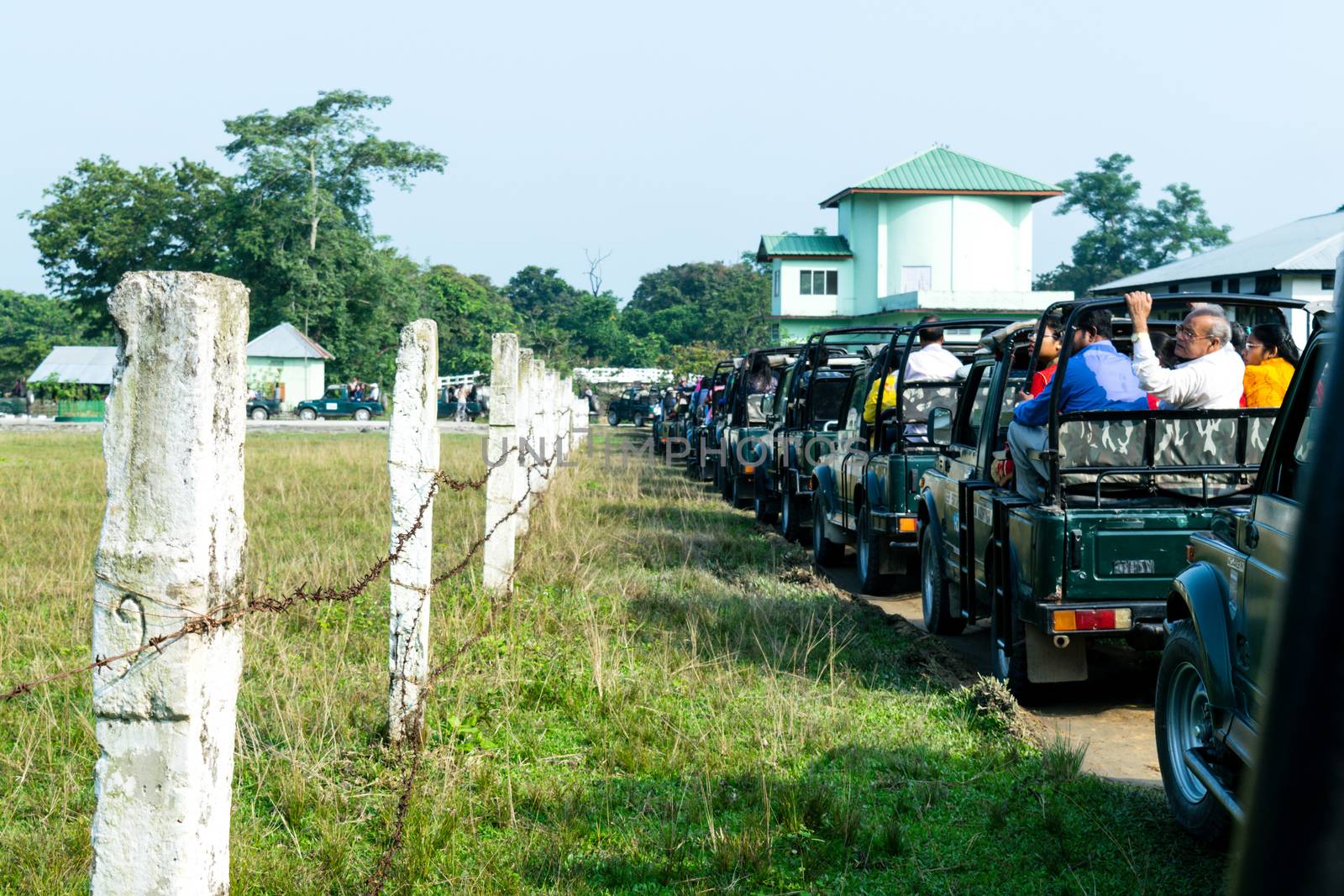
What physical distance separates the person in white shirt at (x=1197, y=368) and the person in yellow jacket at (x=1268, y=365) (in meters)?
0.58

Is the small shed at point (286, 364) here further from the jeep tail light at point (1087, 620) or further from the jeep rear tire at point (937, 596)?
the jeep tail light at point (1087, 620)

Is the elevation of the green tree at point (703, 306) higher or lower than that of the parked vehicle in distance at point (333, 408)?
higher

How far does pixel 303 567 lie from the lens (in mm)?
10406

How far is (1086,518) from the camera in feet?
21.9

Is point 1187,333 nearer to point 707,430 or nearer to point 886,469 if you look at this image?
point 886,469


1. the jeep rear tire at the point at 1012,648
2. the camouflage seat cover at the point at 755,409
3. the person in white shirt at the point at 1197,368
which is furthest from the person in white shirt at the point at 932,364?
the camouflage seat cover at the point at 755,409

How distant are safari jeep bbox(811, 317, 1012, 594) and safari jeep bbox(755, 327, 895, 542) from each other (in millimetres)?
1301

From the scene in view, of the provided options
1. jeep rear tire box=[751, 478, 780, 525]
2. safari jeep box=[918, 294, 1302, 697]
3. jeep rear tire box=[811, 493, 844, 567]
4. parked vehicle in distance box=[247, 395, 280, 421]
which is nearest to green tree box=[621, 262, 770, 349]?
parked vehicle in distance box=[247, 395, 280, 421]

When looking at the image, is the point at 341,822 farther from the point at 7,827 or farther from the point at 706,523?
the point at 706,523

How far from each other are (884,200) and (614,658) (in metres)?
58.2

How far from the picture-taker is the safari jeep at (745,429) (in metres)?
17.8

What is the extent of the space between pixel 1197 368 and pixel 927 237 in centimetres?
5710

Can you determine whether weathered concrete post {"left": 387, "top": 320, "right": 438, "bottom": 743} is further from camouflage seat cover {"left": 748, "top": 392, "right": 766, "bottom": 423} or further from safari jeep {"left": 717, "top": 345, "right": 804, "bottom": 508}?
camouflage seat cover {"left": 748, "top": 392, "right": 766, "bottom": 423}

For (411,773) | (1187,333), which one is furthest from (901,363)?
(411,773)
